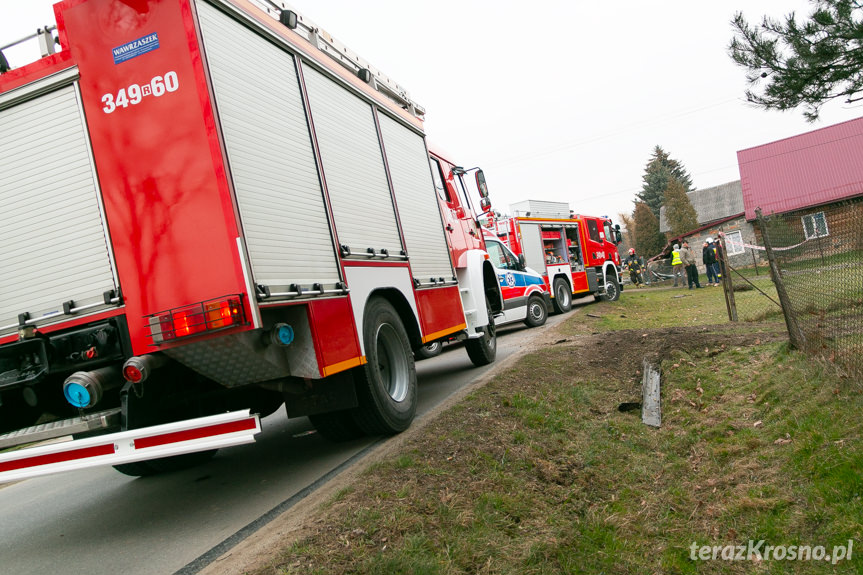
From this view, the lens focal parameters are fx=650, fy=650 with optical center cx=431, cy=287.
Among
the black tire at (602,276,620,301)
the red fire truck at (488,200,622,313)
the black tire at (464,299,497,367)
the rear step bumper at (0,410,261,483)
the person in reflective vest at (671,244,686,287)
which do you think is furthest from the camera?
the person in reflective vest at (671,244,686,287)

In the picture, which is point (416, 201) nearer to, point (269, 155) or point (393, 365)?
point (393, 365)

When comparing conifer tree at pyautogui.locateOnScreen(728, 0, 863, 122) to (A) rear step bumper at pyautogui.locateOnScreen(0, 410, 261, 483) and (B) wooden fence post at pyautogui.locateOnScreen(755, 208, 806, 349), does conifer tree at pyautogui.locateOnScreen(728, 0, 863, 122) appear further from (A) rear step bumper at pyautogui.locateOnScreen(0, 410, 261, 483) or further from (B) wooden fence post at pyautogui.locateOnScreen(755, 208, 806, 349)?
(A) rear step bumper at pyautogui.locateOnScreen(0, 410, 261, 483)

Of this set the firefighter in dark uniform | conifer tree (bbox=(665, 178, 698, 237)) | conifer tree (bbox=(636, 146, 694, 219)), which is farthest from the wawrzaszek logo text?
conifer tree (bbox=(636, 146, 694, 219))

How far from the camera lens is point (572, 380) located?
7.95 m

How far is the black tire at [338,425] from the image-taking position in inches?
231

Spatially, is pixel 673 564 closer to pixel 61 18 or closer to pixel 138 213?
pixel 138 213

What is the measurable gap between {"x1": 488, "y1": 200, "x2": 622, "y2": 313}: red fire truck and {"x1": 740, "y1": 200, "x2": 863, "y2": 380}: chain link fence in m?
9.59

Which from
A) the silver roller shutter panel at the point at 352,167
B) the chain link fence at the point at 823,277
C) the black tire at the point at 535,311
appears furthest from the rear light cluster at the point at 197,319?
the black tire at the point at 535,311

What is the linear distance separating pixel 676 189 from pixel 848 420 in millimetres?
50612

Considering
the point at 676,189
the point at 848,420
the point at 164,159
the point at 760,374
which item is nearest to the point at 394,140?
the point at 164,159

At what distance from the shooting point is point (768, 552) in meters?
3.64

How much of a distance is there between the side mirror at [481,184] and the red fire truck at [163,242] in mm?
5114

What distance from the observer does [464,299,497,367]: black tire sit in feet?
32.1

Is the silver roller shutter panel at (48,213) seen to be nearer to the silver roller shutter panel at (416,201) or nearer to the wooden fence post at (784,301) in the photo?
the silver roller shutter panel at (416,201)
